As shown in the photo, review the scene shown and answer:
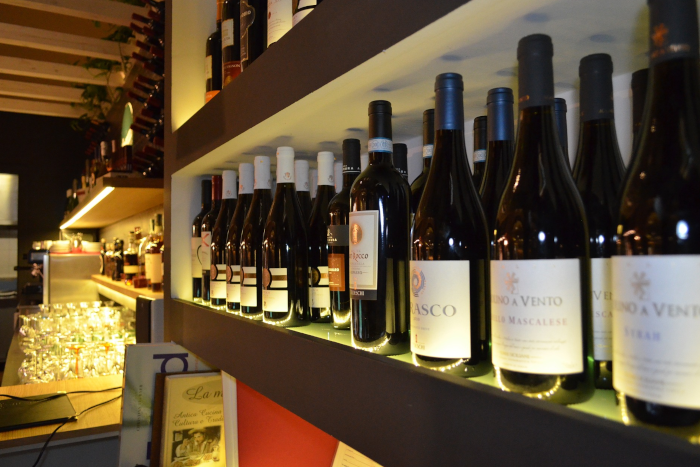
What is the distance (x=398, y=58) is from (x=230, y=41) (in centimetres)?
74

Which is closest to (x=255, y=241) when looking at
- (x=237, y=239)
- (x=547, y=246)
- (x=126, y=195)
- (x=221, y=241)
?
(x=237, y=239)

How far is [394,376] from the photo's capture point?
0.51m

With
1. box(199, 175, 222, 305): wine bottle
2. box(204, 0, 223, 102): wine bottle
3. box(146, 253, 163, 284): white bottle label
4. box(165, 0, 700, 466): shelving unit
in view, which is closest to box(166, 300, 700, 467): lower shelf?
box(165, 0, 700, 466): shelving unit

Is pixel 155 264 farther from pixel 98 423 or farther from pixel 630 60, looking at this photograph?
pixel 630 60

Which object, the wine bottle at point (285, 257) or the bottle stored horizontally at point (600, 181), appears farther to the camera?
the wine bottle at point (285, 257)

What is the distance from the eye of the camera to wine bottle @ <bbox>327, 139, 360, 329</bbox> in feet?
2.56

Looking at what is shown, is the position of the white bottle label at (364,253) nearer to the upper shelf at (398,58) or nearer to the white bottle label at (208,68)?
the upper shelf at (398,58)

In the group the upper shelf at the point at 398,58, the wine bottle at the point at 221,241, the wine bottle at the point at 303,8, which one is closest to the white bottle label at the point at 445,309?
the upper shelf at the point at 398,58

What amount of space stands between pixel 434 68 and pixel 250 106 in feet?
1.21

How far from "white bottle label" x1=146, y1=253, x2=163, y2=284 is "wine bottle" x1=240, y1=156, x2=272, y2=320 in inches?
43.5

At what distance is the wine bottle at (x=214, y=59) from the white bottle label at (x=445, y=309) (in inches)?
39.9

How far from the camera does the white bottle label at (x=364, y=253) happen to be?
64cm

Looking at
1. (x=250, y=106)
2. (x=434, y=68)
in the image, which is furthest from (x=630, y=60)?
(x=250, y=106)

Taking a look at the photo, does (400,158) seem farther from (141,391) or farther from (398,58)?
(141,391)
